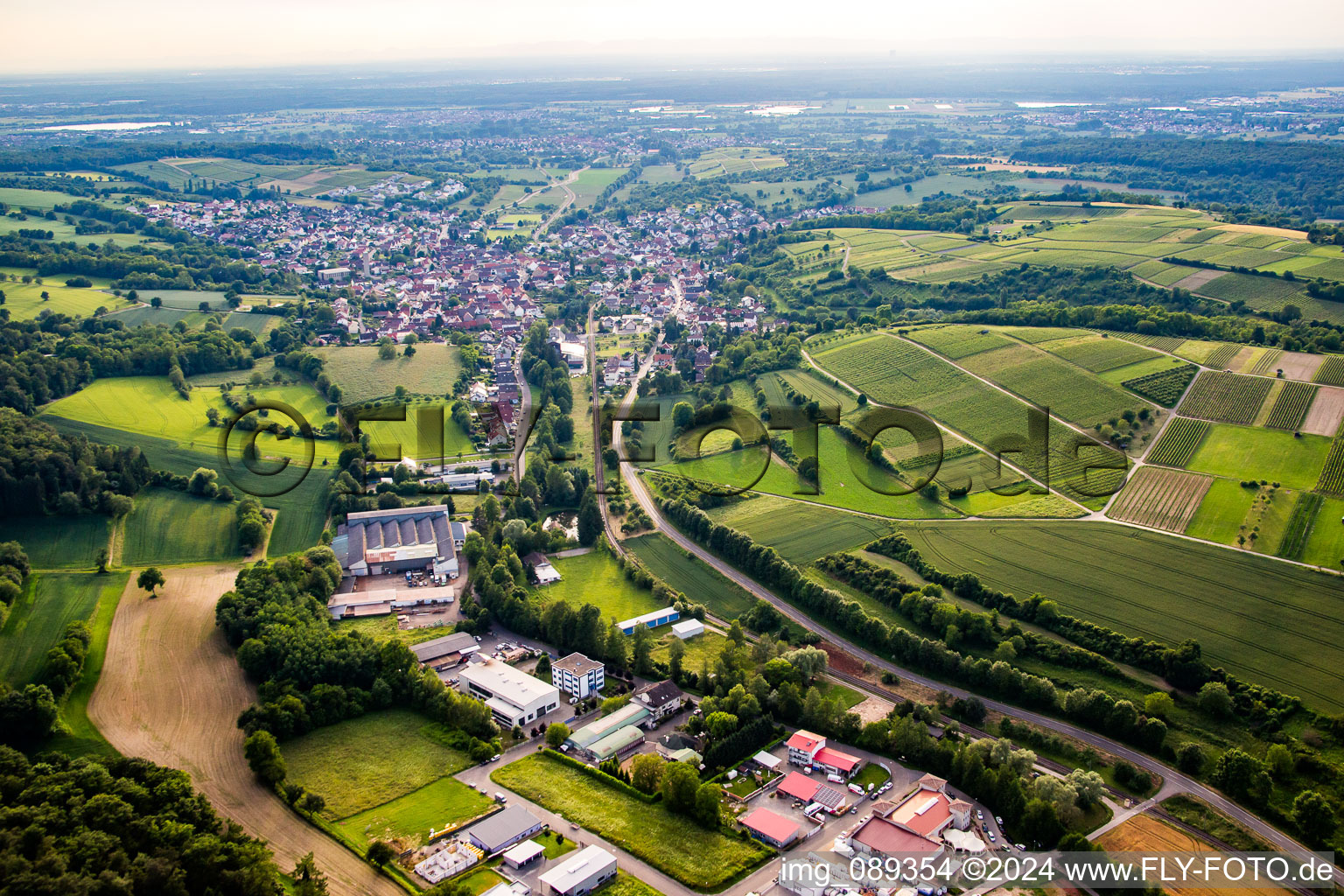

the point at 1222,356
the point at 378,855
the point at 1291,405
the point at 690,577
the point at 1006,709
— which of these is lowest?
the point at 1006,709

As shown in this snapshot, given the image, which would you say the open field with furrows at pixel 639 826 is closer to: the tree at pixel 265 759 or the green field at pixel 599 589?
the tree at pixel 265 759

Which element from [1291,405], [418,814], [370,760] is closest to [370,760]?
[370,760]

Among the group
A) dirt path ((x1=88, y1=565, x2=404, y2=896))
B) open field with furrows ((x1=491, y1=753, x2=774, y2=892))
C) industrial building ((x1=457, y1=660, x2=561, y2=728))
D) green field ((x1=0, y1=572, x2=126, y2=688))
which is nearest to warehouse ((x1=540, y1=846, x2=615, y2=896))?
open field with furrows ((x1=491, y1=753, x2=774, y2=892))

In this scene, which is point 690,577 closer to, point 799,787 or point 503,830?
point 799,787

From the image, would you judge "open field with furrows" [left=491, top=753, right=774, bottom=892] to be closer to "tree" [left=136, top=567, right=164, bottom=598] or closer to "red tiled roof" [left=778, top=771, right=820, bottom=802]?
"red tiled roof" [left=778, top=771, right=820, bottom=802]

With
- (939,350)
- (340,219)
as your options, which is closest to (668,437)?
(939,350)

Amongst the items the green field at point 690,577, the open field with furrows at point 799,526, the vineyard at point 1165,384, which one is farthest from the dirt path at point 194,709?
the vineyard at point 1165,384

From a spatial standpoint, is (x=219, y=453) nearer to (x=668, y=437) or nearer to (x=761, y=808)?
(x=668, y=437)
